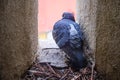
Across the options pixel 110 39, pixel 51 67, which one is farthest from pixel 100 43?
pixel 51 67

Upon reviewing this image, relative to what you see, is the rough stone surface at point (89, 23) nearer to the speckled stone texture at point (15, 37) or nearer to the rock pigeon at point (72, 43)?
the rock pigeon at point (72, 43)

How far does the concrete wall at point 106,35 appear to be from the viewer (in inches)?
75.3

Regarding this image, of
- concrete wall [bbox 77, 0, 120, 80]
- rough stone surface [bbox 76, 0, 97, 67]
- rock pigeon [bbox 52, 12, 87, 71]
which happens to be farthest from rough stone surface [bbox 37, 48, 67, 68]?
concrete wall [bbox 77, 0, 120, 80]

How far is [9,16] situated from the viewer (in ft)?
6.28

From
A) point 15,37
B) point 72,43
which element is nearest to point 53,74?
point 72,43

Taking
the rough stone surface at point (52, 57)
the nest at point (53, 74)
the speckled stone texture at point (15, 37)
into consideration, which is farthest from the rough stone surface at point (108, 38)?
the speckled stone texture at point (15, 37)

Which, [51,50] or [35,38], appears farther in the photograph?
[51,50]

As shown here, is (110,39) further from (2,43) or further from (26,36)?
(2,43)

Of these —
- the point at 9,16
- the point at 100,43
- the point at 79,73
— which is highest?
the point at 9,16

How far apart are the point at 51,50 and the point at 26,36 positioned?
23.4 inches

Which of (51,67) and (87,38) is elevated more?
(87,38)

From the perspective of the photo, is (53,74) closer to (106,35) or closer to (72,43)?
(72,43)

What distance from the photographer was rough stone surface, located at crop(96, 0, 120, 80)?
191cm

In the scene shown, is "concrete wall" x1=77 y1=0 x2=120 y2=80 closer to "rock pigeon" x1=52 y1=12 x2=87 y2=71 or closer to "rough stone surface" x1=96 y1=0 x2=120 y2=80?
"rough stone surface" x1=96 y1=0 x2=120 y2=80
